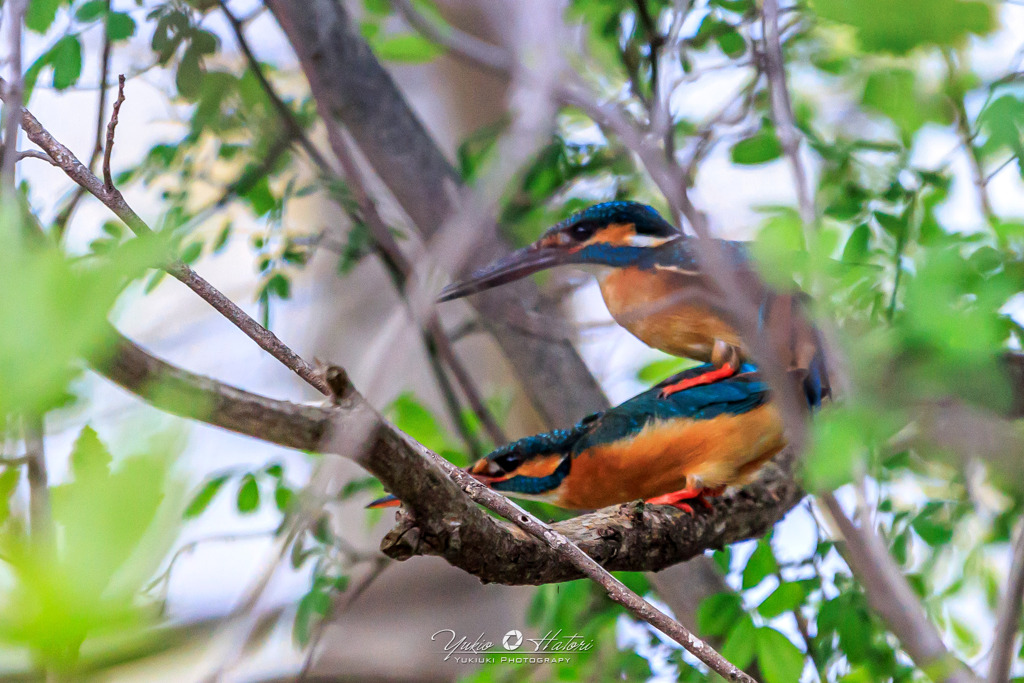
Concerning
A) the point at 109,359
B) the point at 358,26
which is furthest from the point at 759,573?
the point at 358,26

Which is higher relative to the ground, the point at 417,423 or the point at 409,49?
the point at 409,49

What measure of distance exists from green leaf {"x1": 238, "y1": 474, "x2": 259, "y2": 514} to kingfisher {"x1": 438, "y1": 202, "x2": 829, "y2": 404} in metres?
0.41

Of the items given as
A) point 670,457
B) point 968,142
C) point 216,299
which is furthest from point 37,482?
point 968,142

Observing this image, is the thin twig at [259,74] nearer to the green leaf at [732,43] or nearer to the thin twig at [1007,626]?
the green leaf at [732,43]

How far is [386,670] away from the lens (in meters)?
1.56

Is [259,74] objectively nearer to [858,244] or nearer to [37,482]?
[858,244]

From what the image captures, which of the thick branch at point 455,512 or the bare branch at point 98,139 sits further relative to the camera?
the bare branch at point 98,139

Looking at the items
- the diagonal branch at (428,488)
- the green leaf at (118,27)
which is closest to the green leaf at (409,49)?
the green leaf at (118,27)

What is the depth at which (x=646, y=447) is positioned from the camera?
0.68 metres

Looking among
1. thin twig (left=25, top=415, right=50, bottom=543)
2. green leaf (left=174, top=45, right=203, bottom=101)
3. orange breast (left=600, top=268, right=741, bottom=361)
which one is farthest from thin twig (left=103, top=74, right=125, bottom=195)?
green leaf (left=174, top=45, right=203, bottom=101)

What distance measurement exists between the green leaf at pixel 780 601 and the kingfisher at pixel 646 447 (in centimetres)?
16

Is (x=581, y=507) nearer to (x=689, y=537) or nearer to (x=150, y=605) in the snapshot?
(x=689, y=537)

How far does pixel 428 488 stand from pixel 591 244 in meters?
0.33

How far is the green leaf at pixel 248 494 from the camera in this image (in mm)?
971
